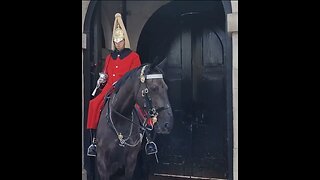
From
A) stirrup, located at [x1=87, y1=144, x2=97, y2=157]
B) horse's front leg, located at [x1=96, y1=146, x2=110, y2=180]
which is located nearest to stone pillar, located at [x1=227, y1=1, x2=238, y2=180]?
horse's front leg, located at [x1=96, y1=146, x2=110, y2=180]

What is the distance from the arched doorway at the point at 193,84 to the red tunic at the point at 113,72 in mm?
1315

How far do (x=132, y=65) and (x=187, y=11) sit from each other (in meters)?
1.81

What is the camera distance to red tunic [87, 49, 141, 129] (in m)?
A: 3.29

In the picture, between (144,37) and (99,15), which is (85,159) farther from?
(144,37)

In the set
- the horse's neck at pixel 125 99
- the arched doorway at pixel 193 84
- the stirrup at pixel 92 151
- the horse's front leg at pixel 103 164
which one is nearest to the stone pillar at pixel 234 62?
the horse's neck at pixel 125 99

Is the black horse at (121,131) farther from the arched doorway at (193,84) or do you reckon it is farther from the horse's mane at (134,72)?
the arched doorway at (193,84)

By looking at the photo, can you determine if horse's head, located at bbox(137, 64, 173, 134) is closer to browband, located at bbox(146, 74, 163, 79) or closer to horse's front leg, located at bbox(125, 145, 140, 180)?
browband, located at bbox(146, 74, 163, 79)

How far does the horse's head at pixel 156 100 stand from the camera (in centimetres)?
270

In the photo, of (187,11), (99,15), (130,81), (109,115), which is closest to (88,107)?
(109,115)

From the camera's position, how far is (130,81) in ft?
9.59

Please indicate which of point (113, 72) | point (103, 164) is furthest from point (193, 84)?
point (103, 164)

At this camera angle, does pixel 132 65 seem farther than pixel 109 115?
Yes

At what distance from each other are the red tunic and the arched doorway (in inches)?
51.8
